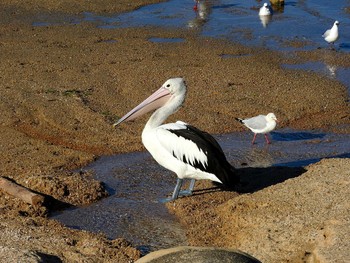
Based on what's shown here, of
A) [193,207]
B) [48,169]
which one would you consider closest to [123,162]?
[48,169]

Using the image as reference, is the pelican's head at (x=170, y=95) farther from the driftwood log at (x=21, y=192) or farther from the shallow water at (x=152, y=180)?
the driftwood log at (x=21, y=192)

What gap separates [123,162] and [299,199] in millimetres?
2879

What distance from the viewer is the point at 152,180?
882cm

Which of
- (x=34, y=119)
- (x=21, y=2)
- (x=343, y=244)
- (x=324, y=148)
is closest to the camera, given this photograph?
(x=343, y=244)

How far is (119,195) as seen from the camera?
833cm

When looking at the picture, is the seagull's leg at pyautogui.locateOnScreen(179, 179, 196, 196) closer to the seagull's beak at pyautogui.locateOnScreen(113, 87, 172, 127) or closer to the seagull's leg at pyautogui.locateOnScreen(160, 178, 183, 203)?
the seagull's leg at pyautogui.locateOnScreen(160, 178, 183, 203)

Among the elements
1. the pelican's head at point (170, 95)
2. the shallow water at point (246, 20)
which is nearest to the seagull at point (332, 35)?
the shallow water at point (246, 20)

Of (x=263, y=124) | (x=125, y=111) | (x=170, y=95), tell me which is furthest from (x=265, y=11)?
(x=170, y=95)

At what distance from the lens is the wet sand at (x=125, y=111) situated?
6.68 m

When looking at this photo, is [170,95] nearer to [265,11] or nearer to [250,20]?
[250,20]

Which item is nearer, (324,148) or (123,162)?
(123,162)

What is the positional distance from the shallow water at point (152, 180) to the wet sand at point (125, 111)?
0.23 m

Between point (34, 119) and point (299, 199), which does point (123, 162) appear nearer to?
point (34, 119)

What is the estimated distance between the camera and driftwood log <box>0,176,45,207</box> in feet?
25.0
